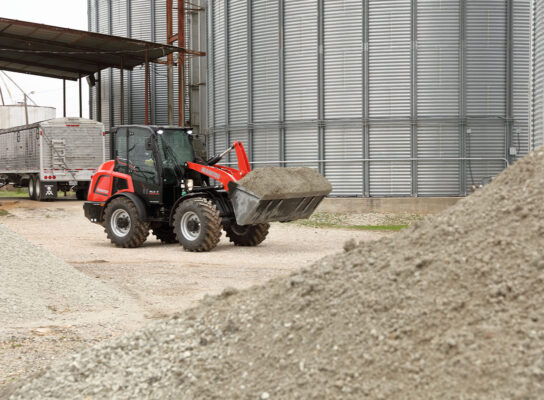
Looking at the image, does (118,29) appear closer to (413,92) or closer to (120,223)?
(413,92)

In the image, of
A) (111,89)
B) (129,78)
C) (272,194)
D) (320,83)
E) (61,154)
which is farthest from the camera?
(111,89)

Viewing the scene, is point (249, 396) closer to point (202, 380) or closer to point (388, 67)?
point (202, 380)

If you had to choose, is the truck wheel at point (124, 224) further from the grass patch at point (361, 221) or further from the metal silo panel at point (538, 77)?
the metal silo panel at point (538, 77)

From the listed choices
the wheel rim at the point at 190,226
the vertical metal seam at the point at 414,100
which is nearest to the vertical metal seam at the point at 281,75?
the vertical metal seam at the point at 414,100

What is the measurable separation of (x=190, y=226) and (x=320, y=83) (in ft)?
36.0

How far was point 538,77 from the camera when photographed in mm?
17359

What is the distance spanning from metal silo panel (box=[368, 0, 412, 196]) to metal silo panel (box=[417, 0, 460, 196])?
0.45 metres

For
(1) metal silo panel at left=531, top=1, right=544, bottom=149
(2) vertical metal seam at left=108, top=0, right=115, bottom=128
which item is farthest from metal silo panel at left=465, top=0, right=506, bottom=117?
(2) vertical metal seam at left=108, top=0, right=115, bottom=128

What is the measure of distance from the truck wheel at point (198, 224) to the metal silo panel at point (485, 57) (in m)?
12.5

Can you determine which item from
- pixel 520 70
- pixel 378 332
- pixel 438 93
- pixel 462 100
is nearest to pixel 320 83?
pixel 438 93

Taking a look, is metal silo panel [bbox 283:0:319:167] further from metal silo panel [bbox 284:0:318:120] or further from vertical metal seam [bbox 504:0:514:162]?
vertical metal seam [bbox 504:0:514:162]

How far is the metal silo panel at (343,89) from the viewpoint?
24.2 meters

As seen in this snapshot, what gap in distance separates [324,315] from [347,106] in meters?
19.9

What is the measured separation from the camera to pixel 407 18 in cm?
2375
